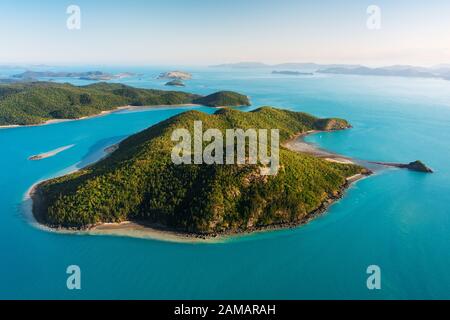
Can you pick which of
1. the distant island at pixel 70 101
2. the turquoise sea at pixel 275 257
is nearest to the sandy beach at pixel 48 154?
the turquoise sea at pixel 275 257

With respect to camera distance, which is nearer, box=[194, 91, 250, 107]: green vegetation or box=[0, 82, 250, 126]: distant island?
box=[0, 82, 250, 126]: distant island

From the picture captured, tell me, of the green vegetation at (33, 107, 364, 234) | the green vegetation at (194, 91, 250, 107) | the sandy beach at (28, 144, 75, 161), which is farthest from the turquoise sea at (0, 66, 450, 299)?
the green vegetation at (194, 91, 250, 107)

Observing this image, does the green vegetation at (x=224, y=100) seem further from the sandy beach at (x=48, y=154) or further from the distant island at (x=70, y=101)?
the sandy beach at (x=48, y=154)

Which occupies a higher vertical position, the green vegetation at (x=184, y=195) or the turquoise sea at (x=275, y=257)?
the green vegetation at (x=184, y=195)

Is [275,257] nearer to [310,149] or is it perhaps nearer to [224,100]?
[310,149]

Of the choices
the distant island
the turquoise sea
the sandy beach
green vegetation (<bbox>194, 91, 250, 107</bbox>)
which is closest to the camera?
the turquoise sea

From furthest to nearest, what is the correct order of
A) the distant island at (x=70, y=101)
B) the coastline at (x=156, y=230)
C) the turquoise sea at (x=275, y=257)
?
the distant island at (x=70, y=101), the coastline at (x=156, y=230), the turquoise sea at (x=275, y=257)

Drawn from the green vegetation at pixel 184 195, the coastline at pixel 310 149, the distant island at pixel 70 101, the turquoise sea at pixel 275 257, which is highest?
the distant island at pixel 70 101

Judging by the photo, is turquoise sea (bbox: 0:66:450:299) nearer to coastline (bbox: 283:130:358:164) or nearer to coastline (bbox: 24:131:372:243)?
coastline (bbox: 24:131:372:243)
